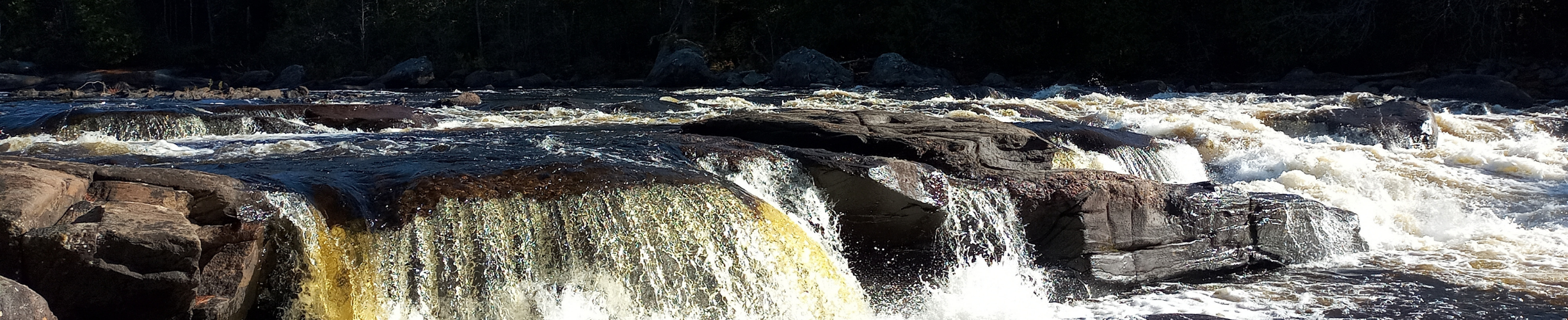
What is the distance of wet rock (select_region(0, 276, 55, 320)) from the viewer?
3.79m

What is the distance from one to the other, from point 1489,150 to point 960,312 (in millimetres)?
8223

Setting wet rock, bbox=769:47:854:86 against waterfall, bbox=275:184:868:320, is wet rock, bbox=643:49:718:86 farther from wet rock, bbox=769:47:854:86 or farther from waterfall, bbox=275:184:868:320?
waterfall, bbox=275:184:868:320

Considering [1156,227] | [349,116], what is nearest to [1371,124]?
[1156,227]

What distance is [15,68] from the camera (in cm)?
3384

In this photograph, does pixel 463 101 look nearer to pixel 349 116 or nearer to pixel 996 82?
pixel 349 116

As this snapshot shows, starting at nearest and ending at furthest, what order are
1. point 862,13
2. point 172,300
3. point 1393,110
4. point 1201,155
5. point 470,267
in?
point 172,300
point 470,267
point 1201,155
point 1393,110
point 862,13

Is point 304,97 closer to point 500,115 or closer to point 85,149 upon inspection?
point 500,115

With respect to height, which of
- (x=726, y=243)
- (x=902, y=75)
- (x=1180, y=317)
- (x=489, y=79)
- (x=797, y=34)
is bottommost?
(x=1180, y=317)

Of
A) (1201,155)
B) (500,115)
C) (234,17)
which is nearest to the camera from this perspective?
(1201,155)

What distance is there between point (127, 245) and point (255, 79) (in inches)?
1189

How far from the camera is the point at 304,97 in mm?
18859

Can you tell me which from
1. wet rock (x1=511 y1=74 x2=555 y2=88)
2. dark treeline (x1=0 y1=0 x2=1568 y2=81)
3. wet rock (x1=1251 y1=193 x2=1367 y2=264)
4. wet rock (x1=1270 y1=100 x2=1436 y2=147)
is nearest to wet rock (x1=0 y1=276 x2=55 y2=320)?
wet rock (x1=1251 y1=193 x2=1367 y2=264)

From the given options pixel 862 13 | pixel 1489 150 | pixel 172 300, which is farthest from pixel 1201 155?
pixel 862 13

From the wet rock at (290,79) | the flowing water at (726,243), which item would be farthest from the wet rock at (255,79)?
the flowing water at (726,243)
